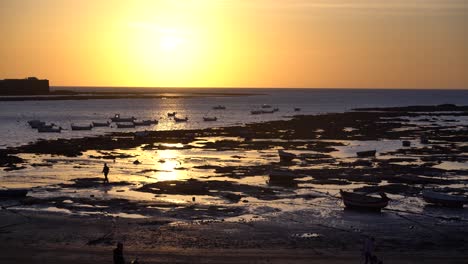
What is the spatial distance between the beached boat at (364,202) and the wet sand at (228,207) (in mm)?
456

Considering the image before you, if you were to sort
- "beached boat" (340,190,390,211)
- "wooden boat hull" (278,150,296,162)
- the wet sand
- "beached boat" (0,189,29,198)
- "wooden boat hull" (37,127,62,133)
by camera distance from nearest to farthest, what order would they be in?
the wet sand < "beached boat" (340,190,390,211) < "beached boat" (0,189,29,198) < "wooden boat hull" (278,150,296,162) < "wooden boat hull" (37,127,62,133)

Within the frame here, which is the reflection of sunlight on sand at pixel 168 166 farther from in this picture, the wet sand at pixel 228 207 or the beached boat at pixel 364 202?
the beached boat at pixel 364 202

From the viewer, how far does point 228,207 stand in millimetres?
32531

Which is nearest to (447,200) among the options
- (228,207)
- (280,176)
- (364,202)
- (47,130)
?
(364,202)

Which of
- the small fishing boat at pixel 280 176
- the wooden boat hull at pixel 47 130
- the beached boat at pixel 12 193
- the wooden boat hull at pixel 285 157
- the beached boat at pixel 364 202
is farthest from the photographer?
the wooden boat hull at pixel 47 130

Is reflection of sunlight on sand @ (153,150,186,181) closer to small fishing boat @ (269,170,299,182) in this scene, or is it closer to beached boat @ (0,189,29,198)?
small fishing boat @ (269,170,299,182)

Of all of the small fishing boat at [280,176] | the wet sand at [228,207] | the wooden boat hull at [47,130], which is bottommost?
the wooden boat hull at [47,130]

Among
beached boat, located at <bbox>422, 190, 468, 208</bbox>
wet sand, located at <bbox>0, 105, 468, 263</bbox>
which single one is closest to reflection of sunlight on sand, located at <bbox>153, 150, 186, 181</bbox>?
wet sand, located at <bbox>0, 105, 468, 263</bbox>

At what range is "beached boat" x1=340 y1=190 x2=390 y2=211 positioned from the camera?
3102cm

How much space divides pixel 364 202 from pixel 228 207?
720 cm

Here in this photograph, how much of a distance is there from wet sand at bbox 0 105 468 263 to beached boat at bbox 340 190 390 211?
18.0 inches

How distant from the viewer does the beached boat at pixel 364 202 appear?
102ft

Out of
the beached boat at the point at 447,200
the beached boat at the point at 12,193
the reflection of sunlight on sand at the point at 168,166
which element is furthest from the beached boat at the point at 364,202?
the beached boat at the point at 12,193

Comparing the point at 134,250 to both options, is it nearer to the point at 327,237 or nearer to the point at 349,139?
the point at 327,237
